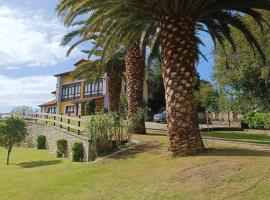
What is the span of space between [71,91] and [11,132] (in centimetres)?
4968

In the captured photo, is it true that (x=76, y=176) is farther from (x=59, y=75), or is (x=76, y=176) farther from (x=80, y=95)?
(x=59, y=75)

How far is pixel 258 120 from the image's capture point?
3462cm

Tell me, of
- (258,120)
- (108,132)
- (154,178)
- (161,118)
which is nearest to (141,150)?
(108,132)

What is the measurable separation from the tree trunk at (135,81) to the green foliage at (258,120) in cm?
1434

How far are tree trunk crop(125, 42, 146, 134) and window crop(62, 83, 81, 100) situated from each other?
161 feet

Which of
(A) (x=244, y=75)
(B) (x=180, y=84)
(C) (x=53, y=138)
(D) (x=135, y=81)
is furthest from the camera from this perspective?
(A) (x=244, y=75)

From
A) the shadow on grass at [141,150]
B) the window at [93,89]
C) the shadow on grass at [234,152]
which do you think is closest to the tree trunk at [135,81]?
the shadow on grass at [141,150]

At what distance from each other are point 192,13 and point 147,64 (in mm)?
7241

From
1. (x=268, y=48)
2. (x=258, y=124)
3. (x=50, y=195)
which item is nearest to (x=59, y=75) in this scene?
(x=258, y=124)

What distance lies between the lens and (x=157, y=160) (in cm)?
1388

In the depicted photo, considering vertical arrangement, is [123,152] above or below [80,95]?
below

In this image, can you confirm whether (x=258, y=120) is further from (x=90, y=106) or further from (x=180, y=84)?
(x=90, y=106)

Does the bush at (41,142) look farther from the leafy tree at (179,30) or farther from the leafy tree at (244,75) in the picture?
the leafy tree at (179,30)

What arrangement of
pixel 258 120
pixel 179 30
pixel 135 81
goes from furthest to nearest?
pixel 258 120, pixel 135 81, pixel 179 30
